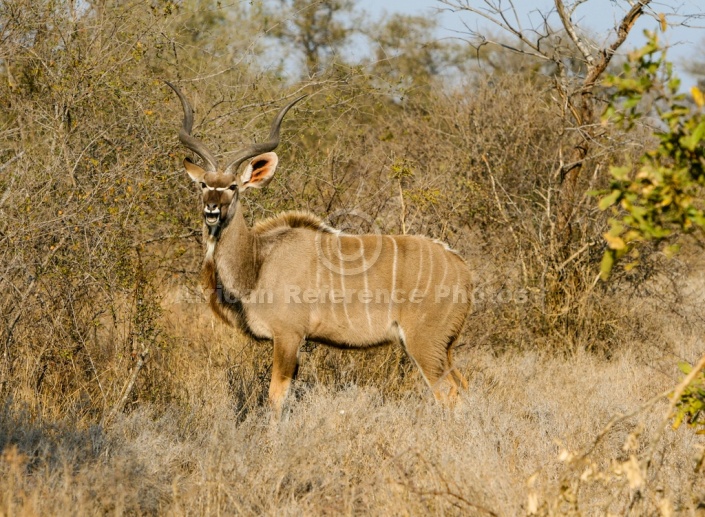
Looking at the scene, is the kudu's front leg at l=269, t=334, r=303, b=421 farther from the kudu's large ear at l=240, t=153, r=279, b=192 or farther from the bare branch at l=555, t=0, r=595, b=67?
the bare branch at l=555, t=0, r=595, b=67

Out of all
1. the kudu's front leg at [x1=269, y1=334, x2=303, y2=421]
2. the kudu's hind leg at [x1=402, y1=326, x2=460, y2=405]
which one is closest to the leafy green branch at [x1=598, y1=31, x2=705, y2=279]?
the kudu's hind leg at [x1=402, y1=326, x2=460, y2=405]

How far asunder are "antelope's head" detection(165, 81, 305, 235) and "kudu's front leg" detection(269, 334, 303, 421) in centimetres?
Answer: 70

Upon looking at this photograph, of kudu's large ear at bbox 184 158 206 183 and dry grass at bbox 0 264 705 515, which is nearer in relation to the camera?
dry grass at bbox 0 264 705 515

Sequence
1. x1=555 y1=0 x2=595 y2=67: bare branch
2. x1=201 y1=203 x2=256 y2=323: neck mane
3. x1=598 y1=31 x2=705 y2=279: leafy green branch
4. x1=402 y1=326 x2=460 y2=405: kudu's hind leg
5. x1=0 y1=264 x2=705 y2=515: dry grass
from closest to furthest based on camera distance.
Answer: x1=598 y1=31 x2=705 y2=279: leafy green branch → x1=0 y1=264 x2=705 y2=515: dry grass → x1=402 y1=326 x2=460 y2=405: kudu's hind leg → x1=201 y1=203 x2=256 y2=323: neck mane → x1=555 y1=0 x2=595 y2=67: bare branch

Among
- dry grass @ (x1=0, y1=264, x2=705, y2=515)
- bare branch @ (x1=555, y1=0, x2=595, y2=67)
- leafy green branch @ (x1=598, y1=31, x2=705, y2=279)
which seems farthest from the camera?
bare branch @ (x1=555, y1=0, x2=595, y2=67)

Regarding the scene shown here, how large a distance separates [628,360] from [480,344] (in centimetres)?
91

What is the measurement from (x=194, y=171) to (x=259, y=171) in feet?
1.21

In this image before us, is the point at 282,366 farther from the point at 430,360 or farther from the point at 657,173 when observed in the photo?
the point at 657,173

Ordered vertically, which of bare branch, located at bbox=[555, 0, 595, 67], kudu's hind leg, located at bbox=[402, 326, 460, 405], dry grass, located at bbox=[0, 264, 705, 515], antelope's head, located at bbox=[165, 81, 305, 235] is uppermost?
bare branch, located at bbox=[555, 0, 595, 67]

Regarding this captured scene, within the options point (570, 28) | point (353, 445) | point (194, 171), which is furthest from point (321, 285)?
point (570, 28)

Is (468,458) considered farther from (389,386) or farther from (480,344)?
(480,344)

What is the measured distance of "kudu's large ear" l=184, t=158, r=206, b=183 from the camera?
4.40m

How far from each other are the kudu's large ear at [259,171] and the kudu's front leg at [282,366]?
2.86 feet

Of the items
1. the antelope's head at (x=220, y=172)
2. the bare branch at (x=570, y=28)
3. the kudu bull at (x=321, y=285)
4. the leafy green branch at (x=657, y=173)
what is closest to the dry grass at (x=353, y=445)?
the kudu bull at (x=321, y=285)
